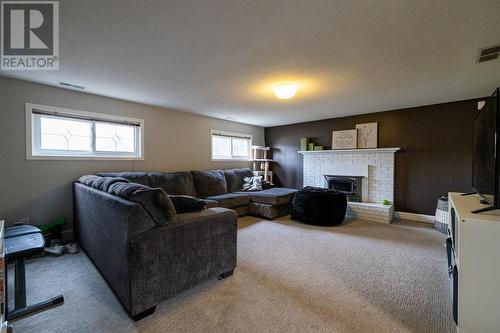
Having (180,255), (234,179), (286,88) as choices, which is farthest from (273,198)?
(180,255)

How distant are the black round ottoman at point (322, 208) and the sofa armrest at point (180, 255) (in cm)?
216

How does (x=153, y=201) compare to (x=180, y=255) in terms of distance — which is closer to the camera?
(x=153, y=201)

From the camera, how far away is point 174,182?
13.2 feet

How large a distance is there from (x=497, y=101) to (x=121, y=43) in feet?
9.56

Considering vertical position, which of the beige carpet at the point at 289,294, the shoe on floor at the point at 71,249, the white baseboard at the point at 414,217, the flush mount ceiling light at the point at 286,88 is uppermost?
the flush mount ceiling light at the point at 286,88

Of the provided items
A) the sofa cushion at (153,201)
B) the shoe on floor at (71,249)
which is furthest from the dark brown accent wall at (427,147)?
the shoe on floor at (71,249)

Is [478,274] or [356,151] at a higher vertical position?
[356,151]

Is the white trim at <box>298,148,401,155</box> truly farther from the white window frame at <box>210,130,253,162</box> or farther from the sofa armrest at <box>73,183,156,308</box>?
the sofa armrest at <box>73,183,156,308</box>

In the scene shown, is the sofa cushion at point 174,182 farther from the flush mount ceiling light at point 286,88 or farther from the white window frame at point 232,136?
the flush mount ceiling light at point 286,88

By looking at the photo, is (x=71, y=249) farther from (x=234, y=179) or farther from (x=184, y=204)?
(x=234, y=179)

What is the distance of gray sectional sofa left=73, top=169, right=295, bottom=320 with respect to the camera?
5.02 feet

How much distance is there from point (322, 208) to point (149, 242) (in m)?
3.05

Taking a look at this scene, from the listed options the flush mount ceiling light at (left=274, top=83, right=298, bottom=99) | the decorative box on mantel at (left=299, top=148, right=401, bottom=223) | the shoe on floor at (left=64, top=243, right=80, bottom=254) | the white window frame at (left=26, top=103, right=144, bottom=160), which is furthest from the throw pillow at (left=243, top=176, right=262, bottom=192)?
the shoe on floor at (left=64, top=243, right=80, bottom=254)

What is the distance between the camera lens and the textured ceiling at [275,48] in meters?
1.53
